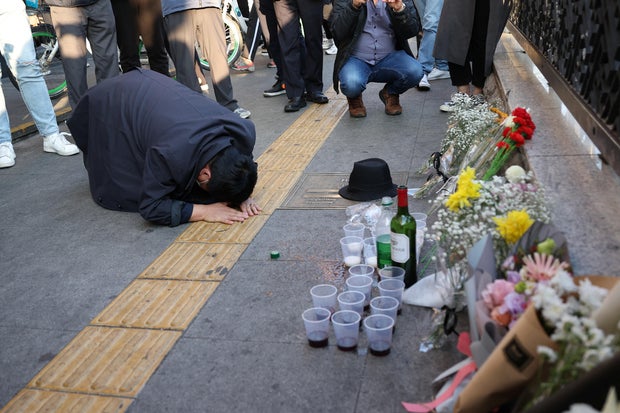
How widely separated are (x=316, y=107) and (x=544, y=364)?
588 centimetres

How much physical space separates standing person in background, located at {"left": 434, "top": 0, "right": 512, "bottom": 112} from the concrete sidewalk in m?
0.43

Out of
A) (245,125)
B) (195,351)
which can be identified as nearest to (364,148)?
(245,125)

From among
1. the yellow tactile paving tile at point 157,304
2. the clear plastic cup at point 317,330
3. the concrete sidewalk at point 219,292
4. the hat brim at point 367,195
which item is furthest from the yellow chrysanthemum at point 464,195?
the hat brim at point 367,195

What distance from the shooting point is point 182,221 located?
4.37 metres

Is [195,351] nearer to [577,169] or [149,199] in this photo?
[149,199]

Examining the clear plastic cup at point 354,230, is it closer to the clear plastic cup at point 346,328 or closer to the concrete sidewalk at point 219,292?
the concrete sidewalk at point 219,292

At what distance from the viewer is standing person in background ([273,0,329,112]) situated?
711 cm

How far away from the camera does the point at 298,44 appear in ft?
23.8

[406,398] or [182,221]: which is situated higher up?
[406,398]

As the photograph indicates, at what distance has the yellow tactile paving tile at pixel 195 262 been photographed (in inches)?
144

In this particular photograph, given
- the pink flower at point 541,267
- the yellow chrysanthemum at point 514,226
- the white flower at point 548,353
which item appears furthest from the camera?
the yellow chrysanthemum at point 514,226

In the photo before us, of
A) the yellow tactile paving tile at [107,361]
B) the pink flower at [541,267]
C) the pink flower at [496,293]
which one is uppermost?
the pink flower at [541,267]

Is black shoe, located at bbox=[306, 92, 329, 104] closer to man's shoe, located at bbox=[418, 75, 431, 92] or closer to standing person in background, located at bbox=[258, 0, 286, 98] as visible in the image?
standing person in background, located at bbox=[258, 0, 286, 98]

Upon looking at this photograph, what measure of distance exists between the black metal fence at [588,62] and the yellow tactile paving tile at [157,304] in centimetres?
220
